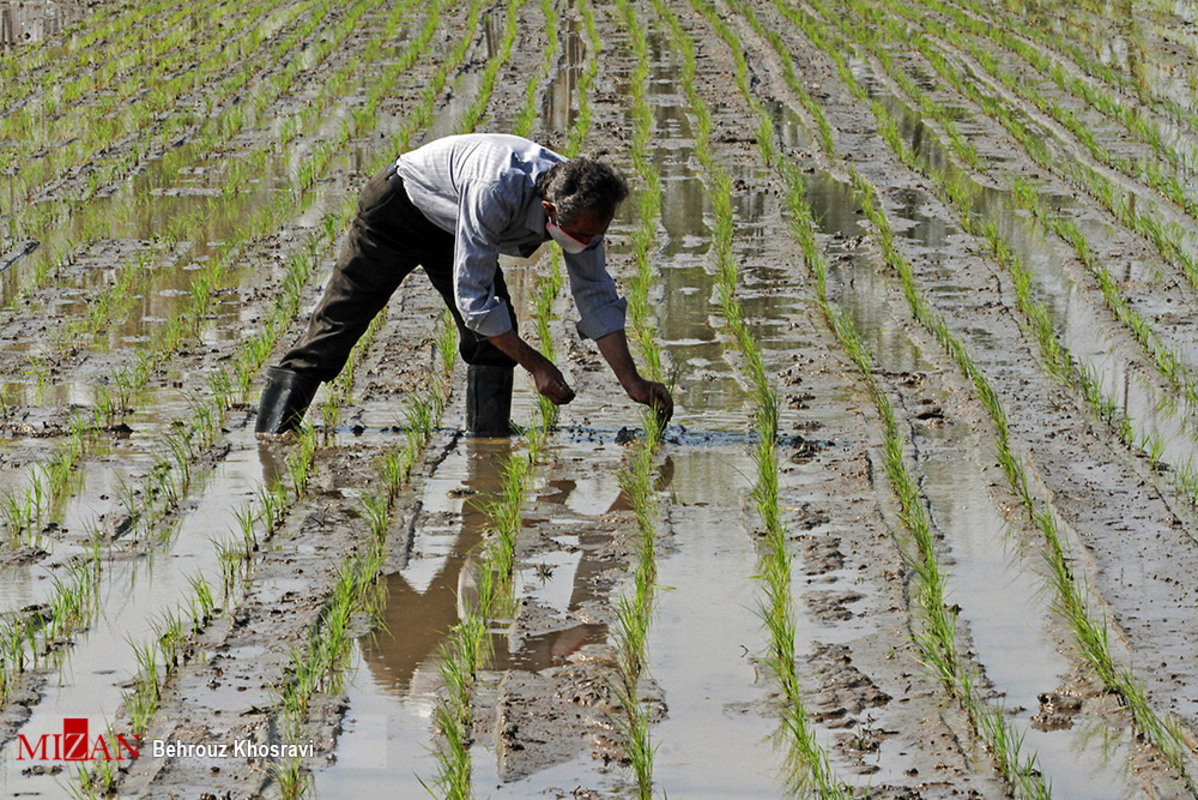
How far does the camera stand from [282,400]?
4816 mm

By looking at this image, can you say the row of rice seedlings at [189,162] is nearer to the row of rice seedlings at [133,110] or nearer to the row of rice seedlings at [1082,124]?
the row of rice seedlings at [133,110]

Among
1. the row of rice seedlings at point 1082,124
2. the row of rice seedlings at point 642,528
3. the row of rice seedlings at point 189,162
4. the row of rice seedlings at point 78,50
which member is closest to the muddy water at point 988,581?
the row of rice seedlings at point 642,528

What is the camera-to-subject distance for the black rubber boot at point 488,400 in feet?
15.7

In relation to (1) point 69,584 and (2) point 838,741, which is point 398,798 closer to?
(2) point 838,741

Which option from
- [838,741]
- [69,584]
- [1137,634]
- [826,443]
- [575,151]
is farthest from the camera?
[575,151]

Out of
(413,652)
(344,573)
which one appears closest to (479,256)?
(344,573)

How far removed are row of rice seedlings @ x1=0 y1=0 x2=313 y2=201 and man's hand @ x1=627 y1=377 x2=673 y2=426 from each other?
15.4 ft

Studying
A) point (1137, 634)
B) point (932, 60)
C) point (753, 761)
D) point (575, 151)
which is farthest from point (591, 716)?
point (932, 60)

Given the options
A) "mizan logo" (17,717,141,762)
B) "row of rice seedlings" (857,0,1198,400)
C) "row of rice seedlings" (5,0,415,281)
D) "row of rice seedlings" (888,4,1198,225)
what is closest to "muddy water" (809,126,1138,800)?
"row of rice seedlings" (857,0,1198,400)

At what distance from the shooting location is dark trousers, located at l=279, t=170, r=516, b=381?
460 cm

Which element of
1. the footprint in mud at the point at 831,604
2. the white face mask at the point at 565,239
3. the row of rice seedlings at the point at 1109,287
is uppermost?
the white face mask at the point at 565,239

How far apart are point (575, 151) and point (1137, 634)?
597 cm

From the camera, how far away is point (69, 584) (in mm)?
3643

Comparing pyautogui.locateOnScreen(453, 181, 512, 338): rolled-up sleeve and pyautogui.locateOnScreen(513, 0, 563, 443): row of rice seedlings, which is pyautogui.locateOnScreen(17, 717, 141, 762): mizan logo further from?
pyautogui.locateOnScreen(513, 0, 563, 443): row of rice seedlings
